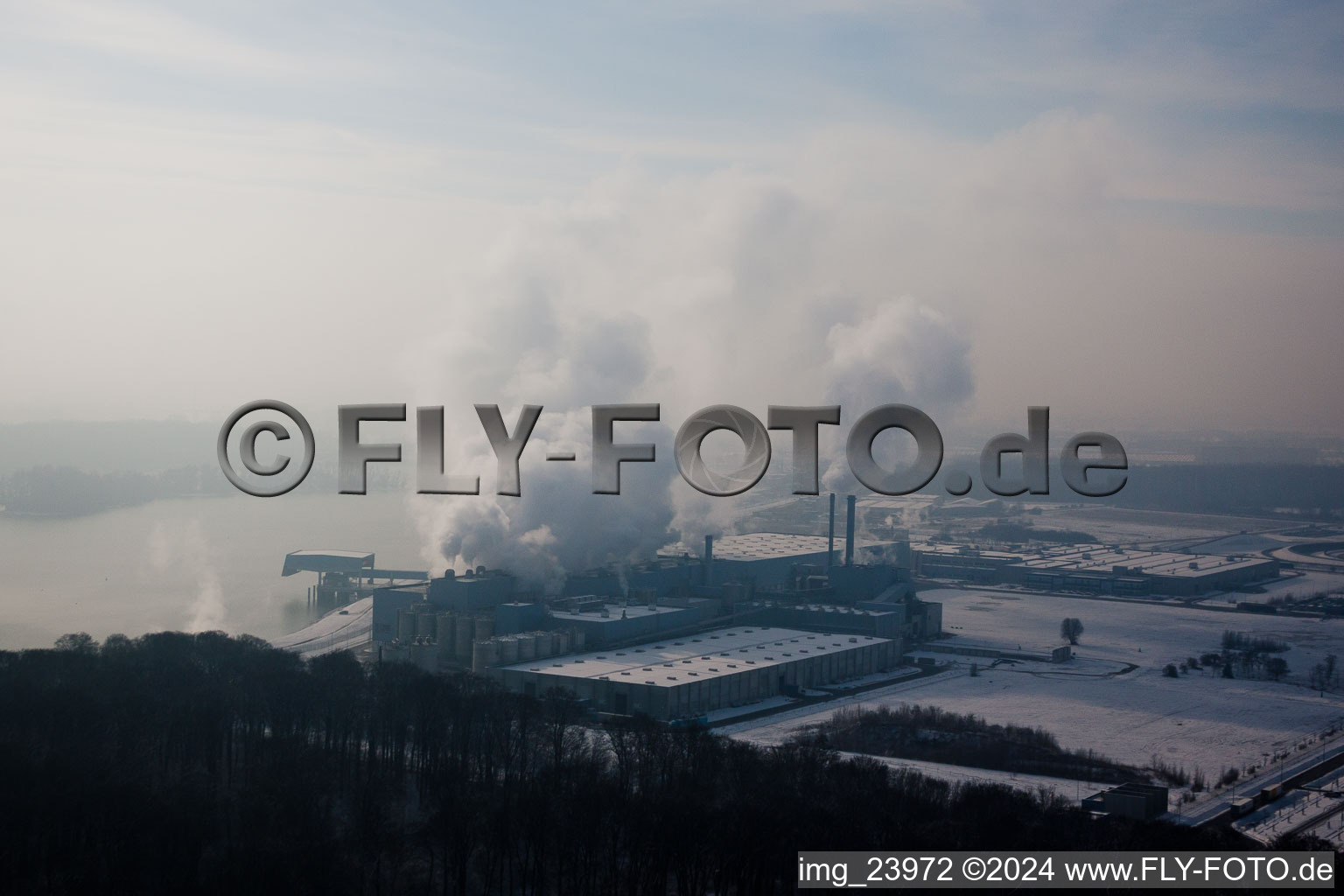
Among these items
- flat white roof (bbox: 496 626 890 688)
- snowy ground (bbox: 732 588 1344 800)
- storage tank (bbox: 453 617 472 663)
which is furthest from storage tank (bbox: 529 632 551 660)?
snowy ground (bbox: 732 588 1344 800)

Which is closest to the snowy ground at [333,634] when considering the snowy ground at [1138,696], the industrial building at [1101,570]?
the snowy ground at [1138,696]

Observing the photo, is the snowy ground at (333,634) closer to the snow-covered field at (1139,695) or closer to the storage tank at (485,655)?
the storage tank at (485,655)

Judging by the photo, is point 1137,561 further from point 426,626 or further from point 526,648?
point 426,626

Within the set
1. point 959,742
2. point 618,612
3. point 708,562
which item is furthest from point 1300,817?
point 708,562

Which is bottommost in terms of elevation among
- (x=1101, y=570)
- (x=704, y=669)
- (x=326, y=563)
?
(x=704, y=669)

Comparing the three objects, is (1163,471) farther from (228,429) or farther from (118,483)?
(228,429)

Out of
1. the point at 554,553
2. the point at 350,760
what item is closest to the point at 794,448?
the point at 350,760
